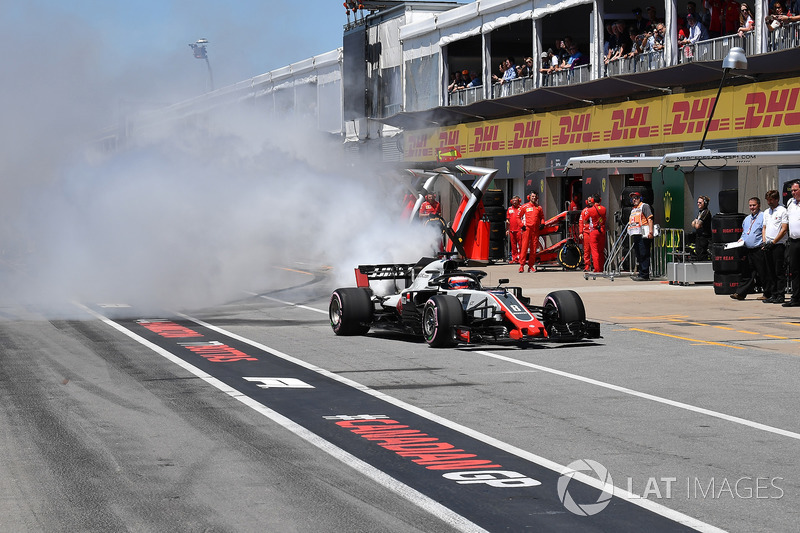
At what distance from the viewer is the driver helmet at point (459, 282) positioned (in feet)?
50.3

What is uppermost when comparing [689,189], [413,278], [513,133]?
[513,133]

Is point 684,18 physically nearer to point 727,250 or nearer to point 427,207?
point 427,207

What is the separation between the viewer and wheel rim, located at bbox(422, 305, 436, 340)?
1470cm

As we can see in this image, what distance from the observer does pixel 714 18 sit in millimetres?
27516

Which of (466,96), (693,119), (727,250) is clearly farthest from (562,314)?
(466,96)

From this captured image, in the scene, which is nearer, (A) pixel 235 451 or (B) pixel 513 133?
(A) pixel 235 451

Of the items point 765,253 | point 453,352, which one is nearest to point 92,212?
point 453,352

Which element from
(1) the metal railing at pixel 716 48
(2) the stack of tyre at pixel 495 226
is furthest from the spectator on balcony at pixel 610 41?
(2) the stack of tyre at pixel 495 226

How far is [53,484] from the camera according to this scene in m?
7.15

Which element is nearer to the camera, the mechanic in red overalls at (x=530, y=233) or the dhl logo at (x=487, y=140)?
the mechanic in red overalls at (x=530, y=233)

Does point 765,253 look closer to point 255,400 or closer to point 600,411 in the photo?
point 600,411

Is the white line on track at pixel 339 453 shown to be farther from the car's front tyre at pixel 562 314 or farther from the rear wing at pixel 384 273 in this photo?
the car's front tyre at pixel 562 314

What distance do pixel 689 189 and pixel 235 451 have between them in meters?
21.7

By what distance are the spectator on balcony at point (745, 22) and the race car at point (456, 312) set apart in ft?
43.2
